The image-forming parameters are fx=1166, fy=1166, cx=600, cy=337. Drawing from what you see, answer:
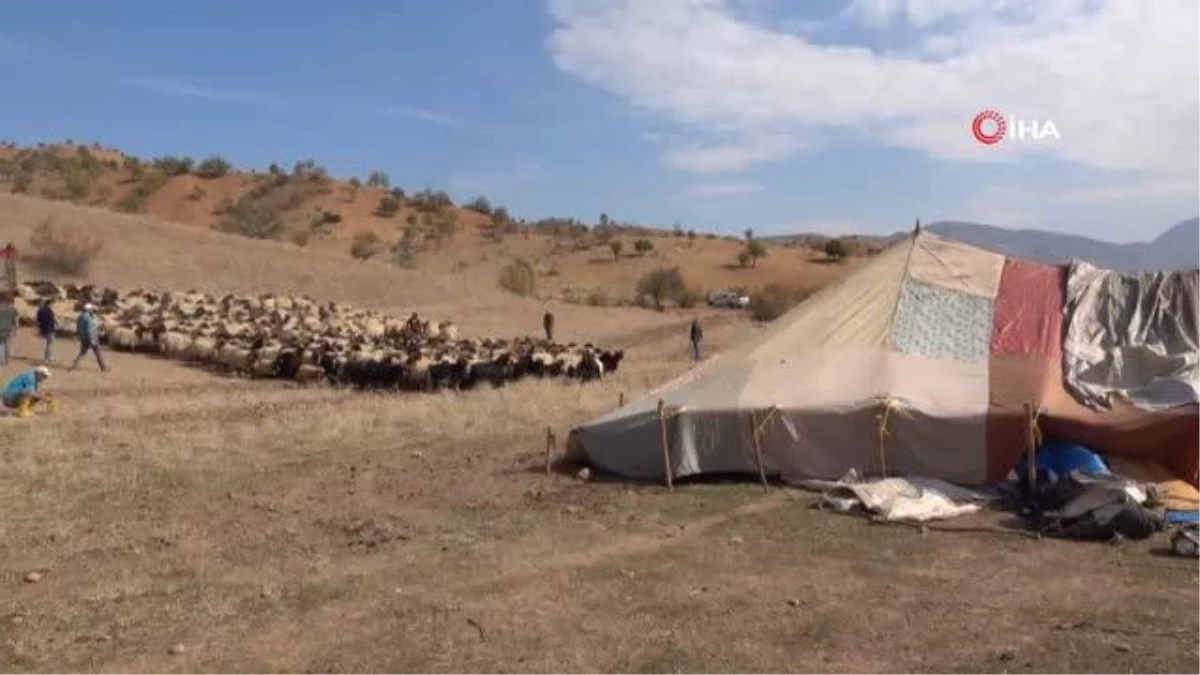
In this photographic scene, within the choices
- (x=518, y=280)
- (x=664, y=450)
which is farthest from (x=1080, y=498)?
(x=518, y=280)

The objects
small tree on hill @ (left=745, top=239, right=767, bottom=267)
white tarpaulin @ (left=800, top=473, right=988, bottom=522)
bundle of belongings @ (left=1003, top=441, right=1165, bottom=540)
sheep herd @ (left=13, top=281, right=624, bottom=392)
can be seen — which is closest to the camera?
Answer: bundle of belongings @ (left=1003, top=441, right=1165, bottom=540)

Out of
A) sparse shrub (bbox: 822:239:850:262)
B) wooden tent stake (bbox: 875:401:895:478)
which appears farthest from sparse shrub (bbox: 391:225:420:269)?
wooden tent stake (bbox: 875:401:895:478)

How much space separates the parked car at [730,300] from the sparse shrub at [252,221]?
2421 cm

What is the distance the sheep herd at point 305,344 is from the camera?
24.2 m

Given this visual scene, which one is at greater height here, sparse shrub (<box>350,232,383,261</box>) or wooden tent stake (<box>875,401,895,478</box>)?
sparse shrub (<box>350,232,383,261</box>)

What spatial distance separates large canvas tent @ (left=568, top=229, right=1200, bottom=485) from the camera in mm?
11789

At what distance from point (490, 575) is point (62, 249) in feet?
123

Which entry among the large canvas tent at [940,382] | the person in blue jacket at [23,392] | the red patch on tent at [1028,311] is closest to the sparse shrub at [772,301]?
the person in blue jacket at [23,392]

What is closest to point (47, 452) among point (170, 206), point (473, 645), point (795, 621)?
point (473, 645)

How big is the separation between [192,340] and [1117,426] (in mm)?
22126

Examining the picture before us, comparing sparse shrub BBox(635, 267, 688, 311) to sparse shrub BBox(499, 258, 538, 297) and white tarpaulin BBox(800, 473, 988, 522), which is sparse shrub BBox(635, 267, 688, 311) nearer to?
sparse shrub BBox(499, 258, 538, 297)

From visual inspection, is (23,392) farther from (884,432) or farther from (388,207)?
(388,207)

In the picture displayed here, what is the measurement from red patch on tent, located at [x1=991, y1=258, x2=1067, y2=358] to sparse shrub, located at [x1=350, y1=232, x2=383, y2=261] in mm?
48077

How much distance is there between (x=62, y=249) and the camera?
41.3 meters
